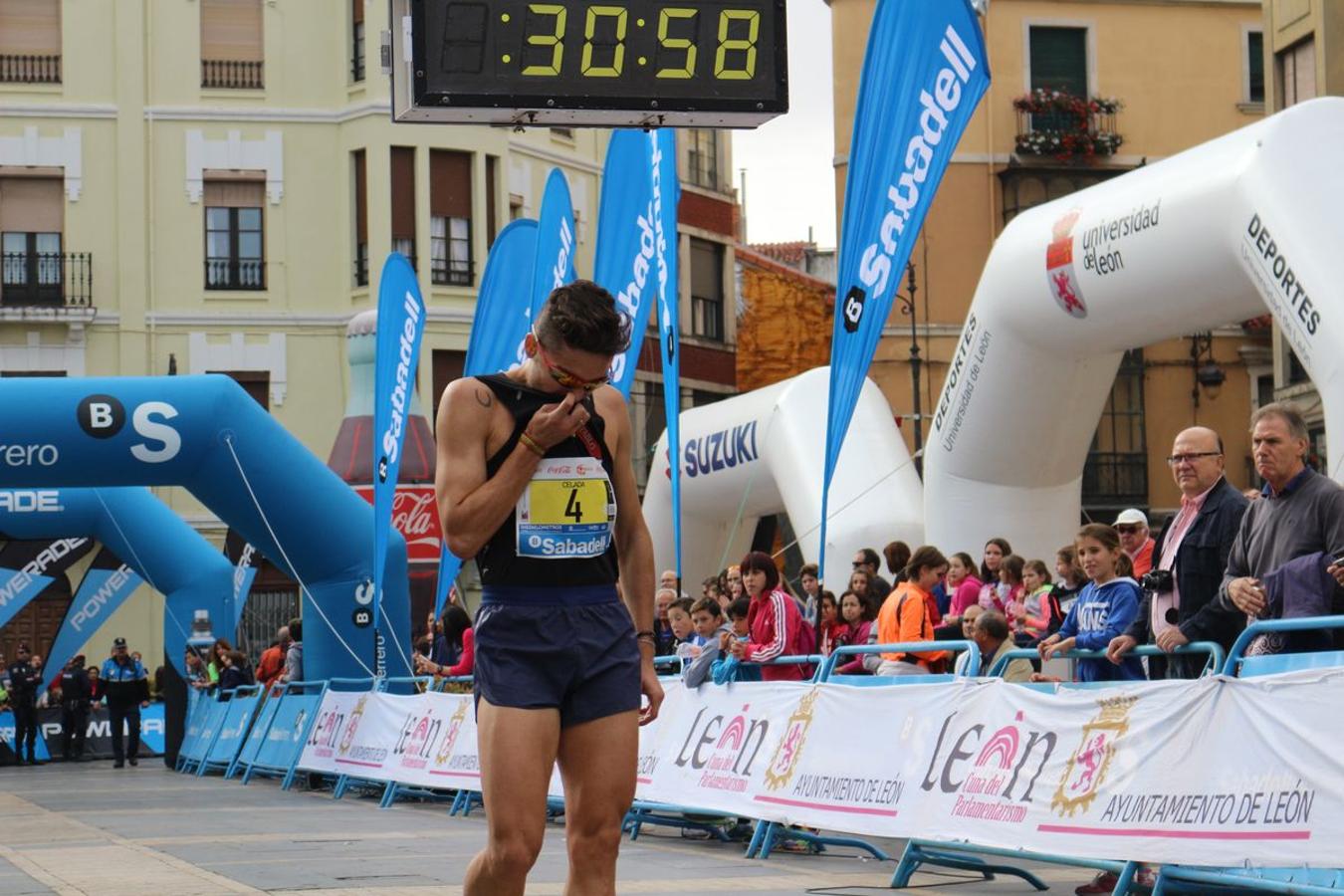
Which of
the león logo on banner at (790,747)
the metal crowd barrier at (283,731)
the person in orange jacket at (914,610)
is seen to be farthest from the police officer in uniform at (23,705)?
the león logo on banner at (790,747)

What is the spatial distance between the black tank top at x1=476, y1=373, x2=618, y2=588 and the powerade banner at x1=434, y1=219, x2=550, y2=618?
1370 cm

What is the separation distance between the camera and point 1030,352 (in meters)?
16.4

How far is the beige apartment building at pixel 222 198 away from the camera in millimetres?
41750

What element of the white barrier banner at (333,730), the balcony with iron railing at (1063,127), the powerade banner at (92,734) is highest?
the balcony with iron railing at (1063,127)

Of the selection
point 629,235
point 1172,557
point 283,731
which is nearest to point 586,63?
point 1172,557

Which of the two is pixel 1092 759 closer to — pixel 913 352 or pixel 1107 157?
pixel 913 352

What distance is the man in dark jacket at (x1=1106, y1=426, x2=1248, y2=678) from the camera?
9.59m

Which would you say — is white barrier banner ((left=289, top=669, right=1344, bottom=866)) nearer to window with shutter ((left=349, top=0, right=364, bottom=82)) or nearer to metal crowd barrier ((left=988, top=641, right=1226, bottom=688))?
metal crowd barrier ((left=988, top=641, right=1226, bottom=688))

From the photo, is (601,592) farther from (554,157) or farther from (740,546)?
(554,157)

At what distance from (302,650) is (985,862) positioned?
43.5ft

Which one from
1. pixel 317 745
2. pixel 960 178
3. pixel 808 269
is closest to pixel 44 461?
pixel 317 745

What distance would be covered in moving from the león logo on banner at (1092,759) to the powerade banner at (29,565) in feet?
87.0

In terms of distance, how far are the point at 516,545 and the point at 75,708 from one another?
89.0ft

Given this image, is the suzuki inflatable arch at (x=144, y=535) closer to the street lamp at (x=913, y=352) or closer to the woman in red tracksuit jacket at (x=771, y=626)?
the street lamp at (x=913, y=352)
